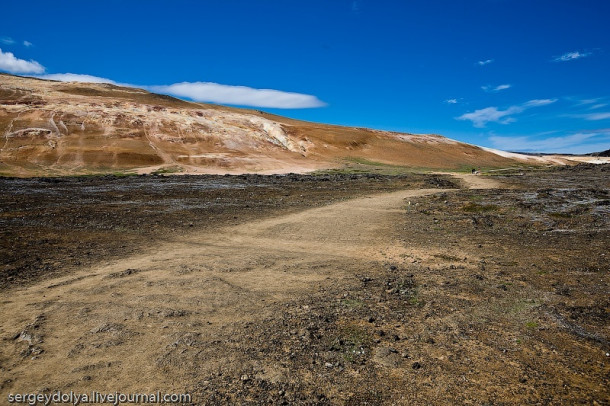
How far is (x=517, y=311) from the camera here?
598cm

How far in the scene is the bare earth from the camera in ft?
13.6

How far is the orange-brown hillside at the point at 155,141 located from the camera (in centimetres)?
4344

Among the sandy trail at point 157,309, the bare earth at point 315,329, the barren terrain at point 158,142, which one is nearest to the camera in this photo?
the bare earth at point 315,329

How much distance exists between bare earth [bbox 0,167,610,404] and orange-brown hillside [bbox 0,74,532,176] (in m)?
37.0

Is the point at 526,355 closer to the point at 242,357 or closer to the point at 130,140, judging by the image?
the point at 242,357

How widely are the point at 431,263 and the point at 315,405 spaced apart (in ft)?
19.0

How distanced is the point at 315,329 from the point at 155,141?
50.6 meters

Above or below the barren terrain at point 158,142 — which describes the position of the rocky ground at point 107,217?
below

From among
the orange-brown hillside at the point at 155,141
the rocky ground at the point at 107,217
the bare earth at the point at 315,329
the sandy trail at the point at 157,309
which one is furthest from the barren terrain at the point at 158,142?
the bare earth at the point at 315,329

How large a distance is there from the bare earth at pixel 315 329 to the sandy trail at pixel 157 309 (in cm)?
2

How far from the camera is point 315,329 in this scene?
5.41m

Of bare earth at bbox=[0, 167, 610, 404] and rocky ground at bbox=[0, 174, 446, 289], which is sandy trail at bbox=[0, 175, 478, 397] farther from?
rocky ground at bbox=[0, 174, 446, 289]

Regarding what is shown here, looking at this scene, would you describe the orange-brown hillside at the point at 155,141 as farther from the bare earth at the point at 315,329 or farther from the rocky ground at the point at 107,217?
the bare earth at the point at 315,329

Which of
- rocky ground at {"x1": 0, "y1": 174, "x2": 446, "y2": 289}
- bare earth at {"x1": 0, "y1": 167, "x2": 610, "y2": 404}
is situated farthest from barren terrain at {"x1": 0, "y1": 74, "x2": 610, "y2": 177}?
bare earth at {"x1": 0, "y1": 167, "x2": 610, "y2": 404}
